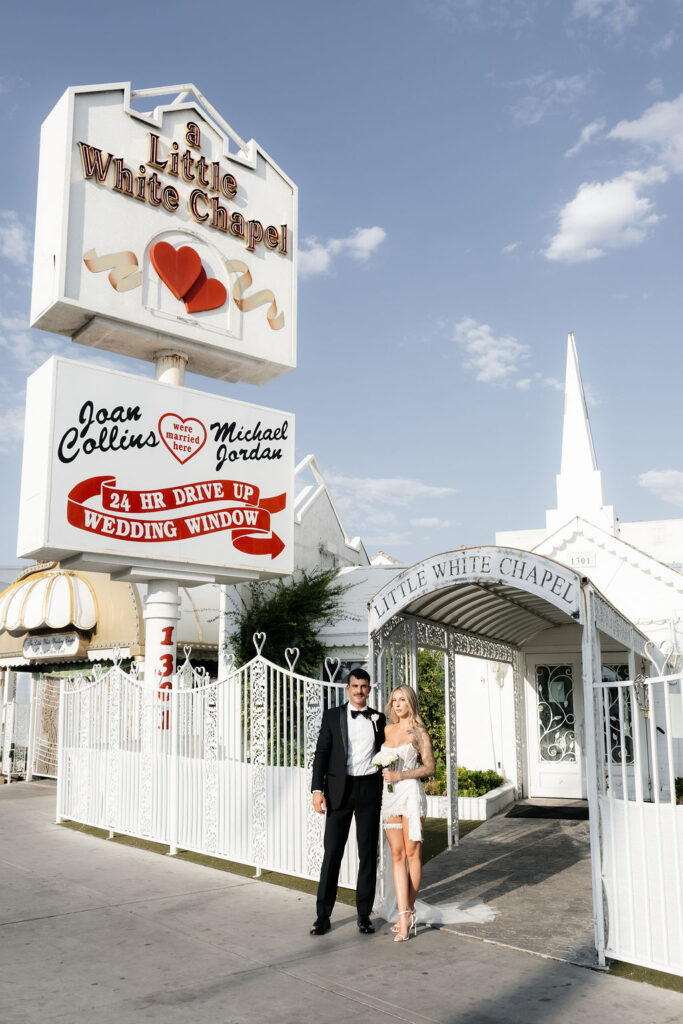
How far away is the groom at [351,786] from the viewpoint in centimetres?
662

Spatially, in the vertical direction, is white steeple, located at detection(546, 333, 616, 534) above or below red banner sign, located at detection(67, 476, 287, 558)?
above

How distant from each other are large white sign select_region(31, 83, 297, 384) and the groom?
872 cm

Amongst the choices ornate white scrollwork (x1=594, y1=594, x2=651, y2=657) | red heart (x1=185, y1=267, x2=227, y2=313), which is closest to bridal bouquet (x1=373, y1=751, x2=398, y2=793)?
ornate white scrollwork (x1=594, y1=594, x2=651, y2=657)

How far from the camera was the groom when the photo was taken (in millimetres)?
6625

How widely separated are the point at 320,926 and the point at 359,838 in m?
0.69

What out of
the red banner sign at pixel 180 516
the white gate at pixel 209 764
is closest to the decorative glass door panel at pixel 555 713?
the red banner sign at pixel 180 516

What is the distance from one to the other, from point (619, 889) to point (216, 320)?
11.5 m

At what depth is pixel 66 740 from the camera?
42.9ft

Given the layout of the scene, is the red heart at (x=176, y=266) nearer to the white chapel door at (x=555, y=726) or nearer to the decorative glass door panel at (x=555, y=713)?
the white chapel door at (x=555, y=726)

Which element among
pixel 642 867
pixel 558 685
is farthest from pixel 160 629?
pixel 642 867

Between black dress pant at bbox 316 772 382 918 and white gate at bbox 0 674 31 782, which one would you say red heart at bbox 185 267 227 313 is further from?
white gate at bbox 0 674 31 782

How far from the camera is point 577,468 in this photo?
22609mm

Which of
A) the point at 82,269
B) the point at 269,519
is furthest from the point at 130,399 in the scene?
the point at 269,519

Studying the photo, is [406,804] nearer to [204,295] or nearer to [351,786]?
[351,786]
